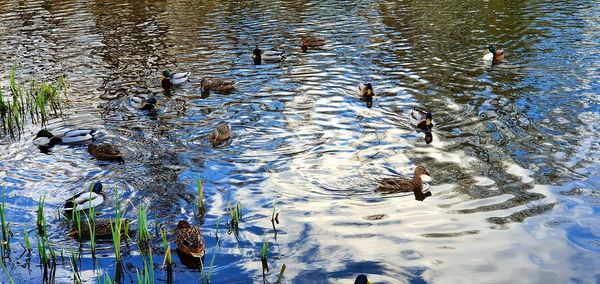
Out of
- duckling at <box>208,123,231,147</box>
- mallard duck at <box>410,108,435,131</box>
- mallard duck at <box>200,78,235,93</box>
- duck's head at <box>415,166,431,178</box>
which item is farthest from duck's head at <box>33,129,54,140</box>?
duck's head at <box>415,166,431,178</box>

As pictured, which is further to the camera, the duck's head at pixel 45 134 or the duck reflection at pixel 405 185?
the duck's head at pixel 45 134

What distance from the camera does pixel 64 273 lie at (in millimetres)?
7902

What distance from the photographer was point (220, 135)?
41.3 ft

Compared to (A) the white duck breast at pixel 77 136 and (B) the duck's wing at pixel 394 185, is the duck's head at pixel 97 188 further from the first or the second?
(B) the duck's wing at pixel 394 185

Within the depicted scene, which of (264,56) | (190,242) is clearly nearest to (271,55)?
(264,56)

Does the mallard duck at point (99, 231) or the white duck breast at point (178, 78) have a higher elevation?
the mallard duck at point (99, 231)

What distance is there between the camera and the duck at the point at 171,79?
55.8ft

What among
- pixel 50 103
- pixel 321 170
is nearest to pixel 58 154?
pixel 50 103

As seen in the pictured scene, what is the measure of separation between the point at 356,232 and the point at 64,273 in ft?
11.9

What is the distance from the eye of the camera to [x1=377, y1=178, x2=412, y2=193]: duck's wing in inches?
399

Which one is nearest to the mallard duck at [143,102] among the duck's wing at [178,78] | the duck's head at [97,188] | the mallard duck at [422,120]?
the duck's wing at [178,78]

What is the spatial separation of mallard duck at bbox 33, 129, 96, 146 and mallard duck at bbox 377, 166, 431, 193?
19.4 feet

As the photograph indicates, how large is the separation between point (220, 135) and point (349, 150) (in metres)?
2.41

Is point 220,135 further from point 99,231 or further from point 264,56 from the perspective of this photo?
point 264,56
